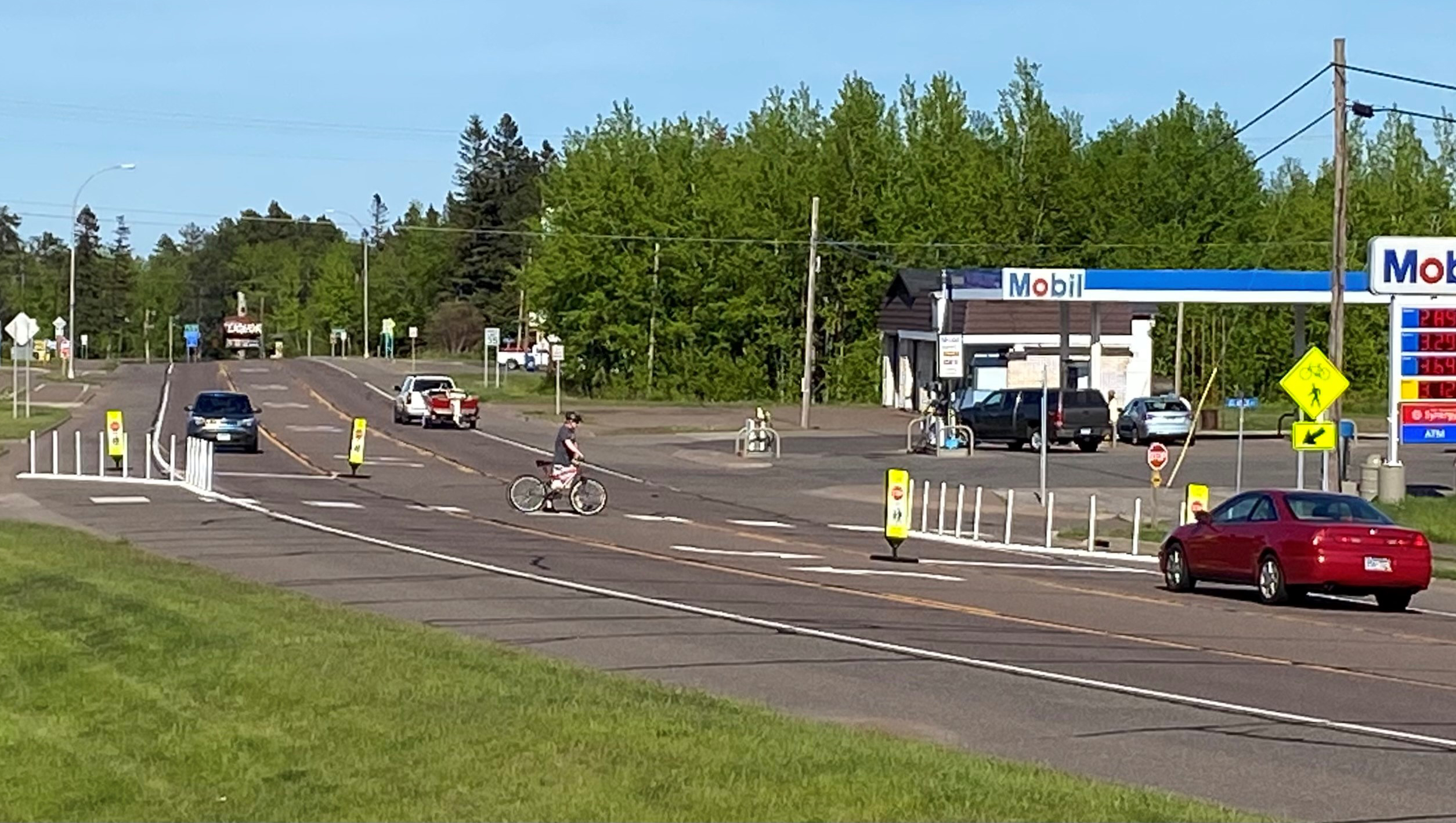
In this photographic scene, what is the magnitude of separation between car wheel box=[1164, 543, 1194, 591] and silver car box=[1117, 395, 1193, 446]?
112 feet

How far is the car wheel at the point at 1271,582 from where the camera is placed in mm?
22953

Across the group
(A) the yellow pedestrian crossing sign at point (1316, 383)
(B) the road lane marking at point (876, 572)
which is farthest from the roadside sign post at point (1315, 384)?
(B) the road lane marking at point (876, 572)

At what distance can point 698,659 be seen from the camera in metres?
15.6

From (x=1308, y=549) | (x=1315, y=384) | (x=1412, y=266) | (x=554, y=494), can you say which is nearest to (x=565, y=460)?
(x=554, y=494)

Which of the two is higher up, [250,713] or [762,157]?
[762,157]

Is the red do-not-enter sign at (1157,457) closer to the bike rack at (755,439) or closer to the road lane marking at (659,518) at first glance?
the road lane marking at (659,518)

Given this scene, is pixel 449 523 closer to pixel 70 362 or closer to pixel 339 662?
pixel 339 662

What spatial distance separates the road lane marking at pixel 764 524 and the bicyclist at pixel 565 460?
2910 millimetres

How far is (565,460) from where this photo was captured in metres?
34.5

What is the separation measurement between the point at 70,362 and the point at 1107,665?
287 ft

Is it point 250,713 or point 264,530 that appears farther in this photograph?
point 264,530

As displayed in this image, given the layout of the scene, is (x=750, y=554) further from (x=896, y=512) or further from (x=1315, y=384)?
(x=1315, y=384)

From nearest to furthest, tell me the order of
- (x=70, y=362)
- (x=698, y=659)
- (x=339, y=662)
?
1. (x=339, y=662)
2. (x=698, y=659)
3. (x=70, y=362)

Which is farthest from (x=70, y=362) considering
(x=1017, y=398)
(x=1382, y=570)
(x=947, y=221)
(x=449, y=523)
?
(x=1382, y=570)
